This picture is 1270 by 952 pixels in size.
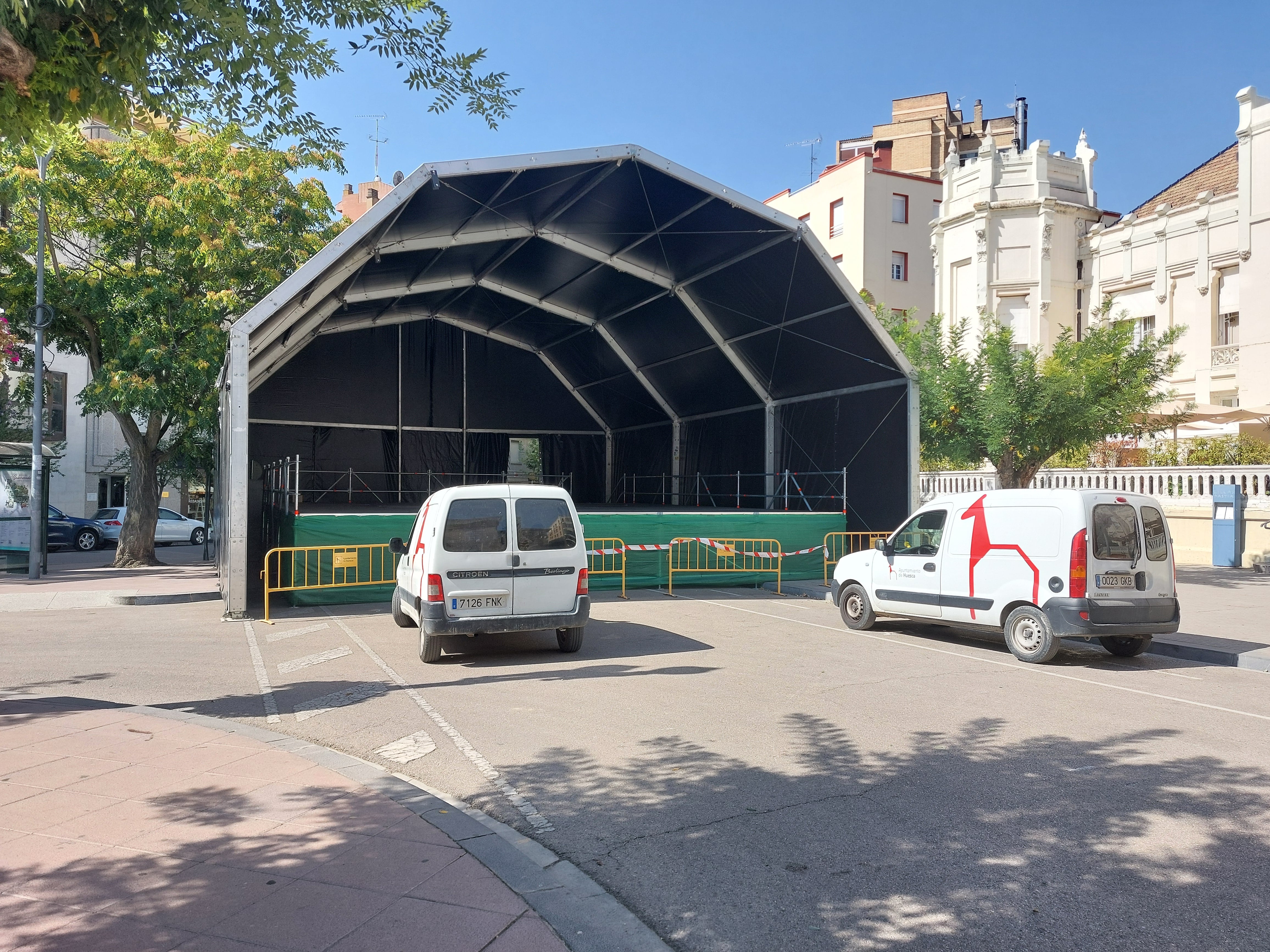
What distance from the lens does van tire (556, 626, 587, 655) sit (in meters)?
10.3

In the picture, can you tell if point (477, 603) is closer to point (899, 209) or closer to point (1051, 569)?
point (1051, 569)

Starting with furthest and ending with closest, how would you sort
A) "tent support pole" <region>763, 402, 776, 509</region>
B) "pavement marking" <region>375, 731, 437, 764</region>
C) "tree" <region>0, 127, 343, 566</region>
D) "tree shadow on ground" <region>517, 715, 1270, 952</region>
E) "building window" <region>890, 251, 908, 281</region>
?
"building window" <region>890, 251, 908, 281</region> < "tent support pole" <region>763, 402, 776, 509</region> < "tree" <region>0, 127, 343, 566</region> < "pavement marking" <region>375, 731, 437, 764</region> < "tree shadow on ground" <region>517, 715, 1270, 952</region>

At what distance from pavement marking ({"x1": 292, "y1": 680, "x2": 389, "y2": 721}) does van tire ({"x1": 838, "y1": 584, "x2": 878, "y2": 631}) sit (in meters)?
6.38

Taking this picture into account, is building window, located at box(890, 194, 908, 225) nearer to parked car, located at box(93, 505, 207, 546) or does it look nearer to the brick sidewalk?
parked car, located at box(93, 505, 207, 546)

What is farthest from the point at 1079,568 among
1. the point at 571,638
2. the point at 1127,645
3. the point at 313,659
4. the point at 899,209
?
the point at 899,209

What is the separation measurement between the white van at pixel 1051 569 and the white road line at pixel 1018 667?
0.29m

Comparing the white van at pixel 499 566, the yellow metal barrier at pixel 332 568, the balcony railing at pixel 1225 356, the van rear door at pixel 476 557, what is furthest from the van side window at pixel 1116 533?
the balcony railing at pixel 1225 356

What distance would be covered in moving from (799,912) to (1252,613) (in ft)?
41.1

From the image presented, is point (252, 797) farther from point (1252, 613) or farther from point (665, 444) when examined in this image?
point (665, 444)

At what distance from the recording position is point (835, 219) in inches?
1757

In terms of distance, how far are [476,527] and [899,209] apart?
39.2m

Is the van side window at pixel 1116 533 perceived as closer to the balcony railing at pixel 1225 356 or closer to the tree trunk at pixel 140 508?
the tree trunk at pixel 140 508

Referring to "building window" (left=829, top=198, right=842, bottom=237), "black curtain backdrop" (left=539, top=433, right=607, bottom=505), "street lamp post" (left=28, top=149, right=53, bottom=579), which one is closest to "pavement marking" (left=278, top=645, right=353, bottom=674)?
"street lamp post" (left=28, top=149, right=53, bottom=579)

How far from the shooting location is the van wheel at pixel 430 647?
31.8ft
